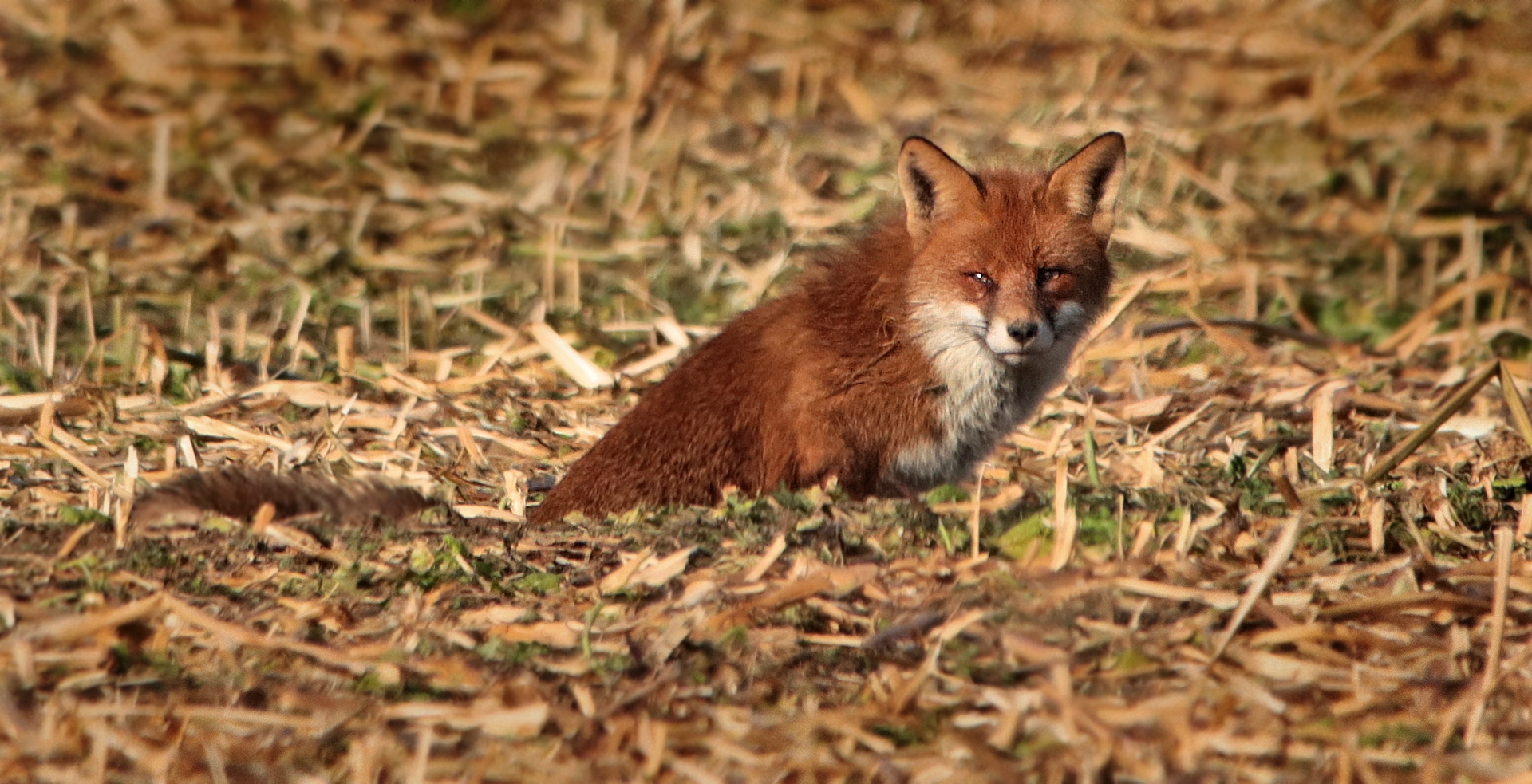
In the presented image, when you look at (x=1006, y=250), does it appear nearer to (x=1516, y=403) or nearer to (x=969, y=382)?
(x=969, y=382)

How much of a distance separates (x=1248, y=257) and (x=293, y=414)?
542cm

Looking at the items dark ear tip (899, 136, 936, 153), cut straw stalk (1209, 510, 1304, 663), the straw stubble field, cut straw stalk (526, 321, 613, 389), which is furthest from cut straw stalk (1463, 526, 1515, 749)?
cut straw stalk (526, 321, 613, 389)

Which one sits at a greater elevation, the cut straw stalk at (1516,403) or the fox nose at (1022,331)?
the cut straw stalk at (1516,403)

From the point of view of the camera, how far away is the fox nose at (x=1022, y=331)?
559 cm

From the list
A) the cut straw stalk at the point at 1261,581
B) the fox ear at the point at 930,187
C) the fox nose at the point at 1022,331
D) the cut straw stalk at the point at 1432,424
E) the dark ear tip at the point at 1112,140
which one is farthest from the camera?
the fox ear at the point at 930,187

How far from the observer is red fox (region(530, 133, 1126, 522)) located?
5730mm

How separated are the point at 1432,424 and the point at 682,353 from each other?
3756 millimetres

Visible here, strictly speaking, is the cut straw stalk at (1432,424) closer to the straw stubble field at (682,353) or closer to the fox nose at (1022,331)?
the straw stubble field at (682,353)

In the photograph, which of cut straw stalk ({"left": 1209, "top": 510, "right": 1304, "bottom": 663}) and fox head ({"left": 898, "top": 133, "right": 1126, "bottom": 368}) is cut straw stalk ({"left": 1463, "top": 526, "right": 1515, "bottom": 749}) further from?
fox head ({"left": 898, "top": 133, "right": 1126, "bottom": 368})

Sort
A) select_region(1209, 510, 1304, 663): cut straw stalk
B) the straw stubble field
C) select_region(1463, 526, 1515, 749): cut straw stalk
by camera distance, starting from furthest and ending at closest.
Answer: select_region(1209, 510, 1304, 663): cut straw stalk → the straw stubble field → select_region(1463, 526, 1515, 749): cut straw stalk

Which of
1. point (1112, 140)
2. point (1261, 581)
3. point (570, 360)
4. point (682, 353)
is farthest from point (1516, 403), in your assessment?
point (570, 360)

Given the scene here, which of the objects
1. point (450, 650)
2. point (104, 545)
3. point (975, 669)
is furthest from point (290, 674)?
point (975, 669)

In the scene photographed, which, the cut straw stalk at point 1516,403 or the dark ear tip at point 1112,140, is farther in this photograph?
the dark ear tip at point 1112,140

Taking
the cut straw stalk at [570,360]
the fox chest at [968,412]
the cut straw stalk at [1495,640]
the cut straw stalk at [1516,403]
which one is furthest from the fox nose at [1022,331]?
the cut straw stalk at [570,360]
